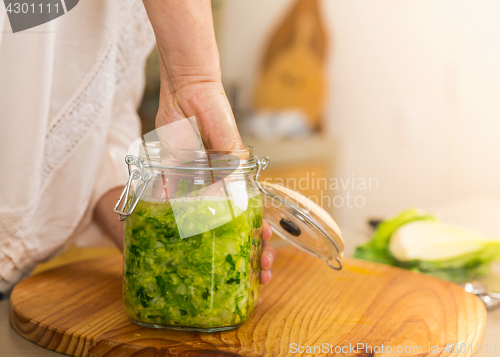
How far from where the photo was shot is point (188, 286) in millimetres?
509

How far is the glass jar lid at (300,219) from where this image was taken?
0.60 m

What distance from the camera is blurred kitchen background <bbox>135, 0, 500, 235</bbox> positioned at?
255cm

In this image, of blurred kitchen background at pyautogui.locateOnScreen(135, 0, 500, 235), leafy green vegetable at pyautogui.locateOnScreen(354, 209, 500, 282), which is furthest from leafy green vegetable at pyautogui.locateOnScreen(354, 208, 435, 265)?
blurred kitchen background at pyautogui.locateOnScreen(135, 0, 500, 235)

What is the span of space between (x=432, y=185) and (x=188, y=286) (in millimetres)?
2551

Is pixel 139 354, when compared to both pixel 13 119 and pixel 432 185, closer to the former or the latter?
pixel 13 119

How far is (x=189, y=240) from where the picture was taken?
0.50 m

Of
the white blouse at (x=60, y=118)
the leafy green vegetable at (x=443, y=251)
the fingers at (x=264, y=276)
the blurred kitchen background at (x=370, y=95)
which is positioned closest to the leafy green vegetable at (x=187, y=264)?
the fingers at (x=264, y=276)

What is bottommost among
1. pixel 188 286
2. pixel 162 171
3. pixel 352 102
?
pixel 352 102

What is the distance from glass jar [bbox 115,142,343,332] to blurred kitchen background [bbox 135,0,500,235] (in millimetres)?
1860

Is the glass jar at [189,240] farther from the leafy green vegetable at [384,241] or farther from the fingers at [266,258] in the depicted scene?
the leafy green vegetable at [384,241]

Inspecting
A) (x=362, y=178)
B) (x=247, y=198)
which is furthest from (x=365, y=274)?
(x=362, y=178)

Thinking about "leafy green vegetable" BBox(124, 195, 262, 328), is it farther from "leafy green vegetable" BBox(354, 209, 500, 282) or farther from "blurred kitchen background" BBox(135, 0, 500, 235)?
"blurred kitchen background" BBox(135, 0, 500, 235)

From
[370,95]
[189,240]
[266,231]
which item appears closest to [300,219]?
[266,231]

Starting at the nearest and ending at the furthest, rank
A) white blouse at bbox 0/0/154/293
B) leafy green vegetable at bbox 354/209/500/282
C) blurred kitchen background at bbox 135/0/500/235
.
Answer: white blouse at bbox 0/0/154/293 < leafy green vegetable at bbox 354/209/500/282 < blurred kitchen background at bbox 135/0/500/235
